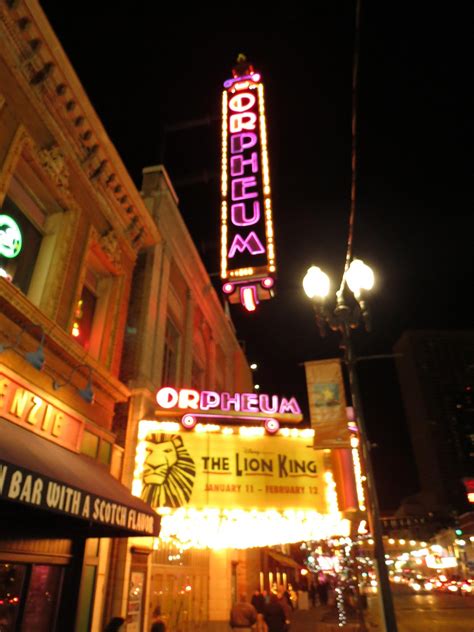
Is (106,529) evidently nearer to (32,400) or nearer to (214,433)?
(32,400)

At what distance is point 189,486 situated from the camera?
11.6 metres

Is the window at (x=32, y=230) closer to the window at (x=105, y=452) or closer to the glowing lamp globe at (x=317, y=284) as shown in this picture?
the window at (x=105, y=452)

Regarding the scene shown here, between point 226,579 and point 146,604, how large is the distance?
7463mm

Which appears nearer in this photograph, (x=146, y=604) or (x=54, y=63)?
(x=54, y=63)

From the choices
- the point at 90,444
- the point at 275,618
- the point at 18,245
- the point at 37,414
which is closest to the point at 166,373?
the point at 90,444

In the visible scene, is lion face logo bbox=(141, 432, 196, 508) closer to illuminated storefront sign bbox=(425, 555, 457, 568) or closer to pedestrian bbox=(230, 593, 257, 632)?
pedestrian bbox=(230, 593, 257, 632)

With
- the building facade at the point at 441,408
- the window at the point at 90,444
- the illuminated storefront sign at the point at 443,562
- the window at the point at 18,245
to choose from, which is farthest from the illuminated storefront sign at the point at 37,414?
the building facade at the point at 441,408

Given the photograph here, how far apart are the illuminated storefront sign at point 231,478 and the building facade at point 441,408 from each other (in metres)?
149

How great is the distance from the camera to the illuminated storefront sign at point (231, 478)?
1154 centimetres

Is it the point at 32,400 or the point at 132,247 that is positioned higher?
the point at 132,247

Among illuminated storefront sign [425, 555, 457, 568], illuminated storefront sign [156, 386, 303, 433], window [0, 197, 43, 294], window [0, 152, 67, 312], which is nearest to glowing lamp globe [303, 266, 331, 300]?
illuminated storefront sign [156, 386, 303, 433]

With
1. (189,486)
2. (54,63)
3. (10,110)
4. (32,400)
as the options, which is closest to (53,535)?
(32,400)

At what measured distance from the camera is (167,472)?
38.1 feet

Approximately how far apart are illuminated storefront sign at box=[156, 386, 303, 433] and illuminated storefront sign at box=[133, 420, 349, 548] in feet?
1.04
